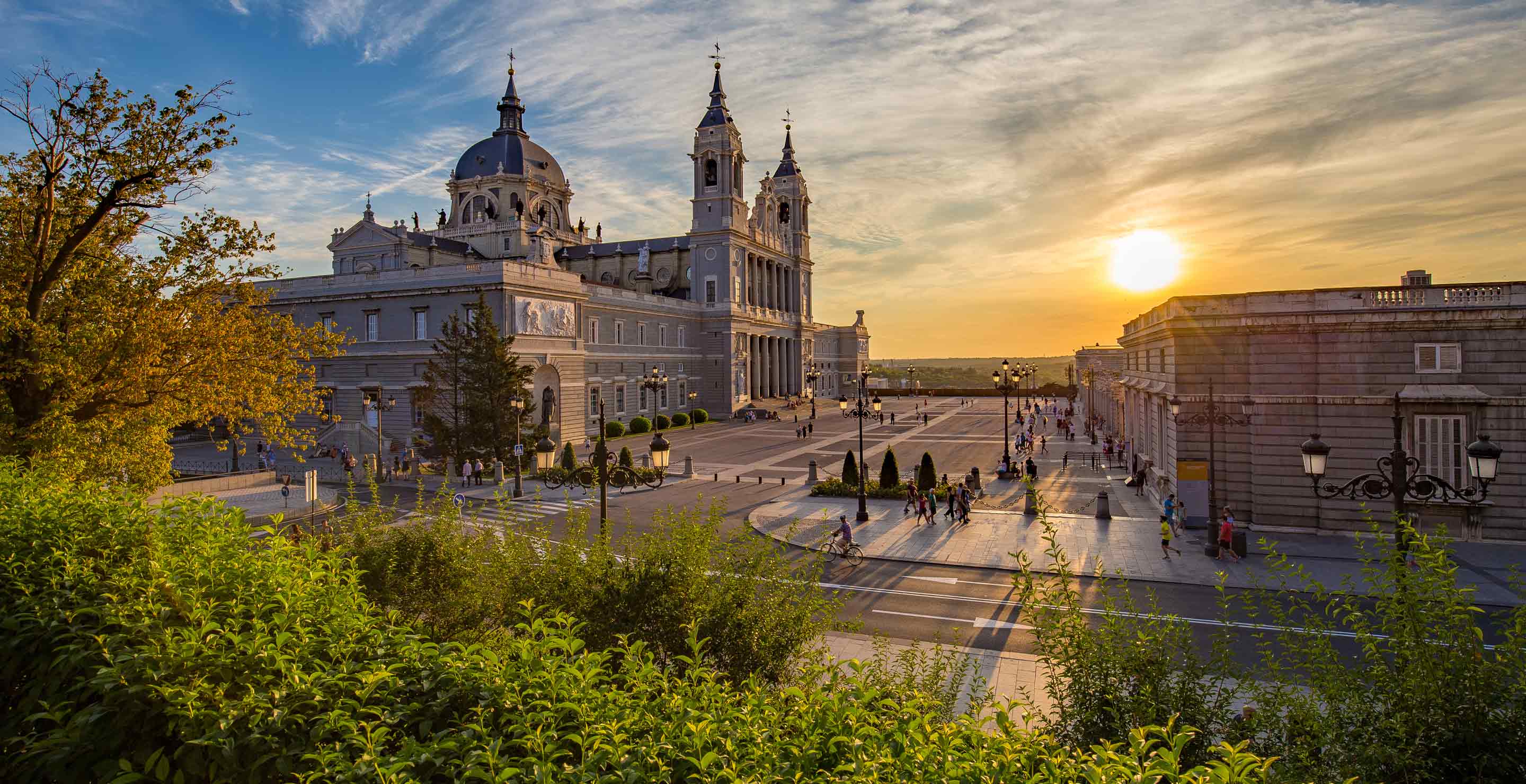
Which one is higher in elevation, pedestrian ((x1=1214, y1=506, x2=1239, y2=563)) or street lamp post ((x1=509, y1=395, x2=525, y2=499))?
street lamp post ((x1=509, y1=395, x2=525, y2=499))

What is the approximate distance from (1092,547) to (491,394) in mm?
27340

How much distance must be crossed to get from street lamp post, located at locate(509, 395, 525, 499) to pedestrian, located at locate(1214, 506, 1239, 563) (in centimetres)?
2586

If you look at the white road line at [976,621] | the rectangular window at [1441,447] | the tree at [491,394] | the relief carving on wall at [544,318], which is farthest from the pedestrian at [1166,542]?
the relief carving on wall at [544,318]

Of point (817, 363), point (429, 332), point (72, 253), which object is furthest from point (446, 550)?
point (817, 363)

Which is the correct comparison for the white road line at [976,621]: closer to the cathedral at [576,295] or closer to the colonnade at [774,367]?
the cathedral at [576,295]

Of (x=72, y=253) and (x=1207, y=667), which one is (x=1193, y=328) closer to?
(x=1207, y=667)

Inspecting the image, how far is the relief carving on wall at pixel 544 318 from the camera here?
149 ft

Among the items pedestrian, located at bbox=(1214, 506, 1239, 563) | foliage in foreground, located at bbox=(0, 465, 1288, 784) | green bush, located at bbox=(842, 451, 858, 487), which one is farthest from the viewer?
green bush, located at bbox=(842, 451, 858, 487)

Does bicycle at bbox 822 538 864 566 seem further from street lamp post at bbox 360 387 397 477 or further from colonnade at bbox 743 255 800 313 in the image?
colonnade at bbox 743 255 800 313

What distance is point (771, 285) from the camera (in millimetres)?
95438

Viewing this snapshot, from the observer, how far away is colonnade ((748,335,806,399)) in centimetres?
8906

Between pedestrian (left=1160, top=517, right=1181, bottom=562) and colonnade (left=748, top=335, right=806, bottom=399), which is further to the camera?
colonnade (left=748, top=335, right=806, bottom=399)

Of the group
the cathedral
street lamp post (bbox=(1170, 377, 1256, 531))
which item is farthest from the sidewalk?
the cathedral

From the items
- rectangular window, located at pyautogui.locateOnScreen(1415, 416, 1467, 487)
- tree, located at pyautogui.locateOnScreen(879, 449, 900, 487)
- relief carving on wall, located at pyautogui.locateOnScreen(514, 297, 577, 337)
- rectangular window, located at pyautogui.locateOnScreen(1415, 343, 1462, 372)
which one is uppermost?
relief carving on wall, located at pyautogui.locateOnScreen(514, 297, 577, 337)
